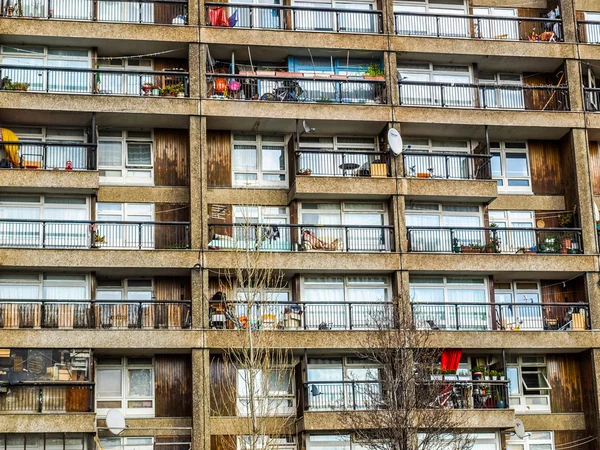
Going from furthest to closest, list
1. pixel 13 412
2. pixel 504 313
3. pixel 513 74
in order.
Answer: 1. pixel 513 74
2. pixel 504 313
3. pixel 13 412

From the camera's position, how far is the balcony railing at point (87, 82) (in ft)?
139

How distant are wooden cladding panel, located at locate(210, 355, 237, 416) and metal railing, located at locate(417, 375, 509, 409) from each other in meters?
6.96

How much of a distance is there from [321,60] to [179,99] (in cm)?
605

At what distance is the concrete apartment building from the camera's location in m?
40.6

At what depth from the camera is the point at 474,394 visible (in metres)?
41.6

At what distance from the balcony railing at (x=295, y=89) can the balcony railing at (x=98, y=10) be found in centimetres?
275

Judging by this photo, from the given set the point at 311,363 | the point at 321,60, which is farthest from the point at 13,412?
the point at 321,60

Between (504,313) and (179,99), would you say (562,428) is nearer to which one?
(504,313)

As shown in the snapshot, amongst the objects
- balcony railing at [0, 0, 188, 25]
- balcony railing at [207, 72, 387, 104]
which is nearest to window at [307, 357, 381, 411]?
balcony railing at [207, 72, 387, 104]

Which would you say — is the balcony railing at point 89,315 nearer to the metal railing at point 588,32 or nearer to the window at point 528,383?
the window at point 528,383

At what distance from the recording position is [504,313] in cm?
4362

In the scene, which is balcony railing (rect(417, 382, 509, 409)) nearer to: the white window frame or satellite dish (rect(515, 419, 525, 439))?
satellite dish (rect(515, 419, 525, 439))

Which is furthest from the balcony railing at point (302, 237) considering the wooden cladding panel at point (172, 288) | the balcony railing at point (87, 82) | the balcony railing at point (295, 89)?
the balcony railing at point (87, 82)

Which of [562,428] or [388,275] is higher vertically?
[388,275]
